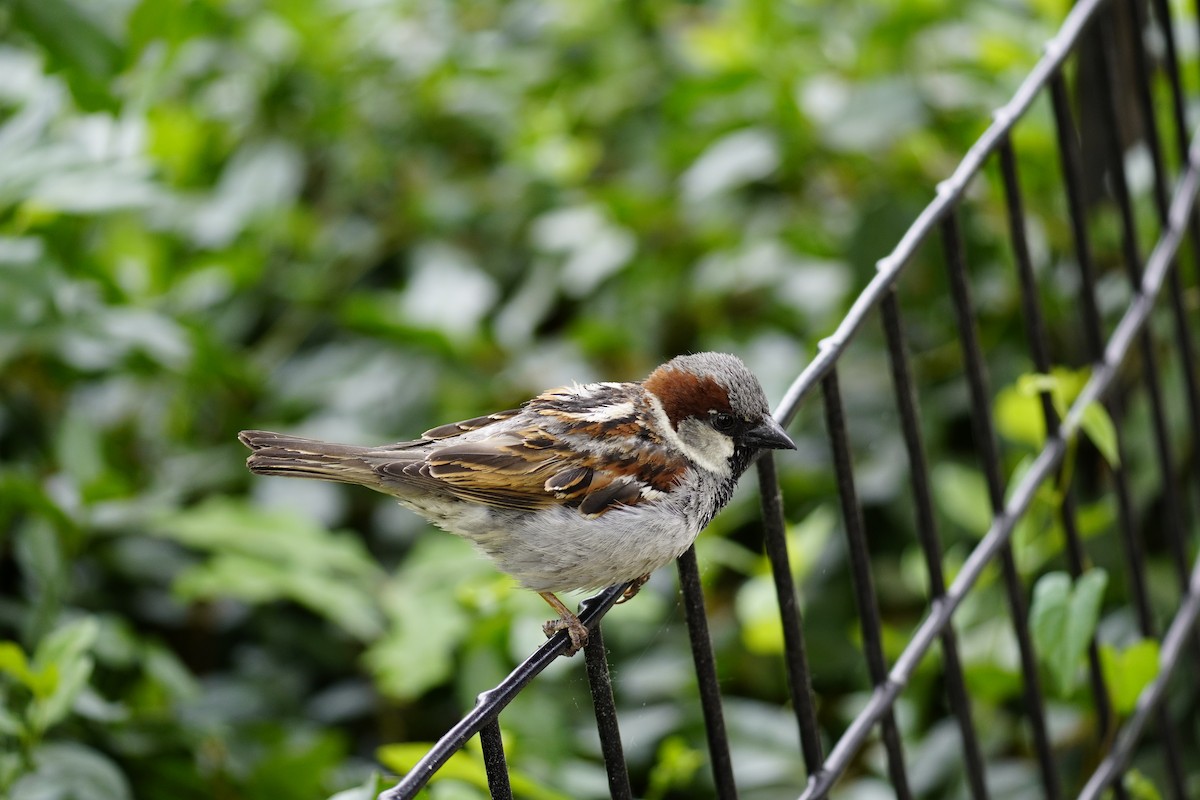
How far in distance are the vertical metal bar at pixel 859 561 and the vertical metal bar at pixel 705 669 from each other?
0.27 m

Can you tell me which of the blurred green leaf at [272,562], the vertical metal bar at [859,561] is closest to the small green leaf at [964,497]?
the vertical metal bar at [859,561]

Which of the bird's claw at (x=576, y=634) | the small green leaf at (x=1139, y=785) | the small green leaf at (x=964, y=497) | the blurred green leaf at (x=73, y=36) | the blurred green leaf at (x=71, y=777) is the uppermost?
the blurred green leaf at (x=73, y=36)

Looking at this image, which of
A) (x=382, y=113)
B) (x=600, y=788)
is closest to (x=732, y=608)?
(x=600, y=788)

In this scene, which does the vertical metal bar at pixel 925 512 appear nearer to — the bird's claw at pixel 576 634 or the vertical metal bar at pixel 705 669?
the vertical metal bar at pixel 705 669

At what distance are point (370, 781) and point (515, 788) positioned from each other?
0.40 meters

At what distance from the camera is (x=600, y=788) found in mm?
2312

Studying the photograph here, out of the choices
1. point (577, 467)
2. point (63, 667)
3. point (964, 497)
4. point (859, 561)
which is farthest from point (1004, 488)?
point (63, 667)

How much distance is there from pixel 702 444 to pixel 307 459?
1.81 feet

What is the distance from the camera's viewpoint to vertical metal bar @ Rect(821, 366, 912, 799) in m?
1.72

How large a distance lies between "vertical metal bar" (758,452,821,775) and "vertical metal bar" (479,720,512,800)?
47 centimetres

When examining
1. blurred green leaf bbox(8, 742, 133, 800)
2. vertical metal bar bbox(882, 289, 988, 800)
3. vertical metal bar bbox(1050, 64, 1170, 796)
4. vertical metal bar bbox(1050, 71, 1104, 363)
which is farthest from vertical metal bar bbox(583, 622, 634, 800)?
vertical metal bar bbox(1050, 71, 1104, 363)

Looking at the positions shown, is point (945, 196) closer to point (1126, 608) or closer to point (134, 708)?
point (1126, 608)

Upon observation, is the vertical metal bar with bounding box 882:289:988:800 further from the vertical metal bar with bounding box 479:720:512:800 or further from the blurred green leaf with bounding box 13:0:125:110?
the blurred green leaf with bounding box 13:0:125:110

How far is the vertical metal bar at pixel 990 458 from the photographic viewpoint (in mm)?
1916
